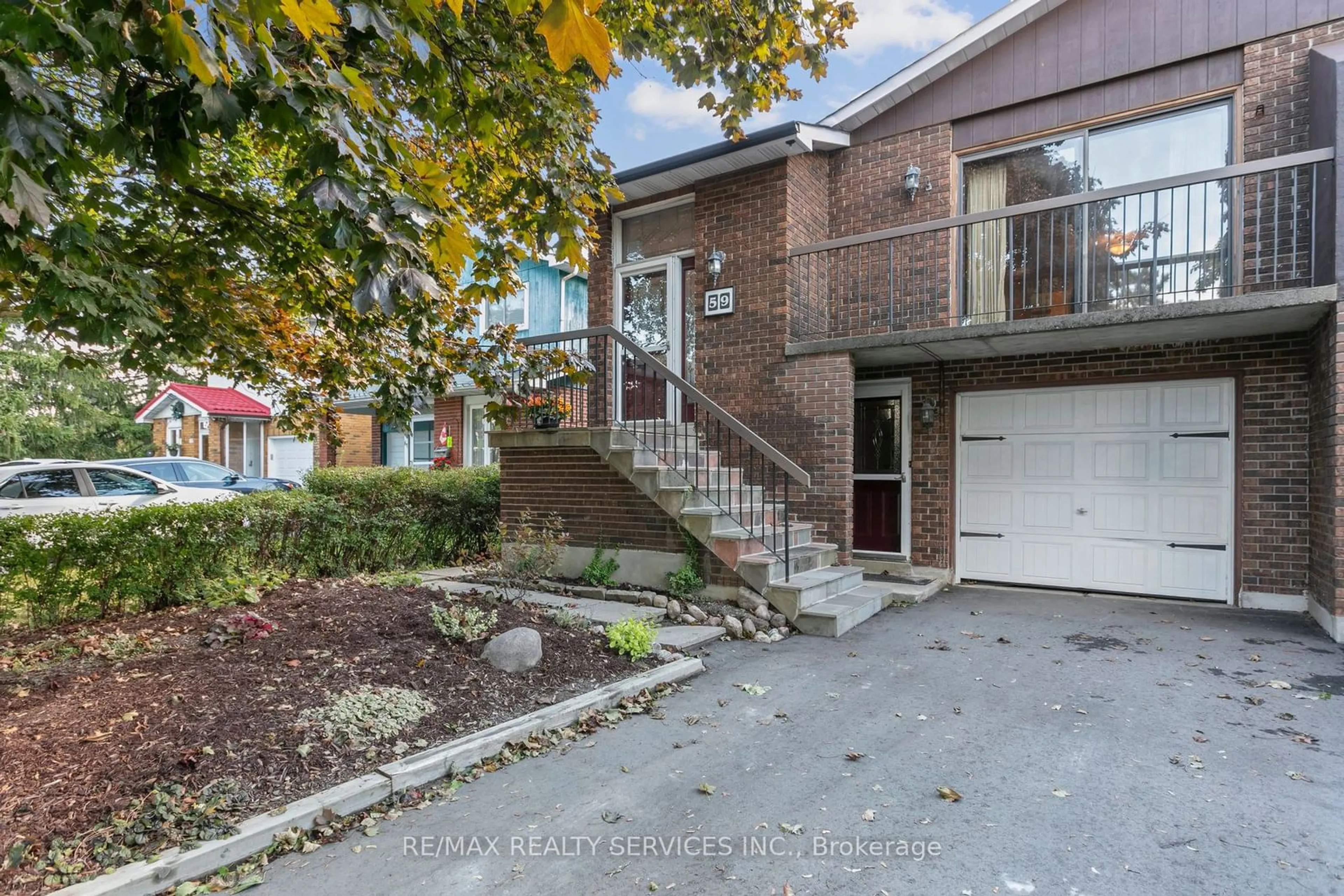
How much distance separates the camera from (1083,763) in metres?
3.40

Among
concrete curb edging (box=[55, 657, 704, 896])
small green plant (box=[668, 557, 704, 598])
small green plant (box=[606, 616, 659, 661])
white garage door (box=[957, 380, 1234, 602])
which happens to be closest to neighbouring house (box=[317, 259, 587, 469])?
small green plant (box=[668, 557, 704, 598])

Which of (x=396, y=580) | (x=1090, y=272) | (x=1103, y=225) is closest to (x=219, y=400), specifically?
(x=396, y=580)

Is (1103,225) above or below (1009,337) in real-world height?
above

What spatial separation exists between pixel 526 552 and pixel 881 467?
14.6 ft

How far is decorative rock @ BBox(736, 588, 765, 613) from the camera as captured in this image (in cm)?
616

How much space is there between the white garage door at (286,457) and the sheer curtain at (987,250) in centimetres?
1885

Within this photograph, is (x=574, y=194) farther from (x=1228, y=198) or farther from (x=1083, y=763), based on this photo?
(x=1228, y=198)

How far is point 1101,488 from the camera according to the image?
23.6 ft

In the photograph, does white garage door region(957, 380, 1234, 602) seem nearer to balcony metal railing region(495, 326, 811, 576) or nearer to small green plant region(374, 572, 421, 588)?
balcony metal railing region(495, 326, 811, 576)

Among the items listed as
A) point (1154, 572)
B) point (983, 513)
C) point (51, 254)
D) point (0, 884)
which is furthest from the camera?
point (983, 513)

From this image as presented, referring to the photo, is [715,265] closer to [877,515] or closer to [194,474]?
[877,515]

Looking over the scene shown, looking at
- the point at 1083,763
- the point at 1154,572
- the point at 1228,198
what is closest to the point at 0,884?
the point at 1083,763

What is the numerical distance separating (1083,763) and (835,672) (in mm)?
1720

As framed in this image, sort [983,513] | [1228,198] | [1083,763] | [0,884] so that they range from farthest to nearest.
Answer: [983,513] → [1228,198] → [1083,763] → [0,884]
